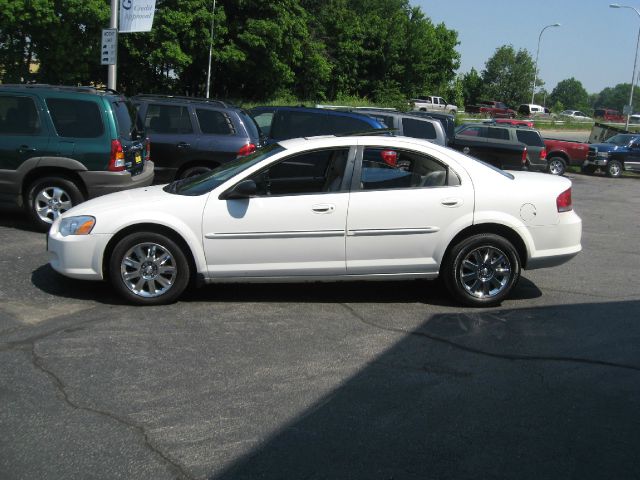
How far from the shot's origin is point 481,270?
261 inches

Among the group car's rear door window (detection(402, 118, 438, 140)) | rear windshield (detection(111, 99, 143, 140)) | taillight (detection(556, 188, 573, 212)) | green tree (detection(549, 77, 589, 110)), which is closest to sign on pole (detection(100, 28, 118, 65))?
rear windshield (detection(111, 99, 143, 140))

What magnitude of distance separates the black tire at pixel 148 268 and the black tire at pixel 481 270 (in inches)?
93.8

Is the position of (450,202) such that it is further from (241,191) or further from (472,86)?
(472,86)

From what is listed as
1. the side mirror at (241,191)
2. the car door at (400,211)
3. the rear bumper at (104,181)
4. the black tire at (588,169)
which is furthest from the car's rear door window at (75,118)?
the black tire at (588,169)

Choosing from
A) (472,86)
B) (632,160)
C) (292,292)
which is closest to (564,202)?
(292,292)

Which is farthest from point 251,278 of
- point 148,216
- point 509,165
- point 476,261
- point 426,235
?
point 509,165

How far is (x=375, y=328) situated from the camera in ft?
19.7

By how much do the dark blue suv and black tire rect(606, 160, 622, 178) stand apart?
16.7m

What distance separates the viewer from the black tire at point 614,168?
2630 cm

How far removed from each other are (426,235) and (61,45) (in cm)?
3356

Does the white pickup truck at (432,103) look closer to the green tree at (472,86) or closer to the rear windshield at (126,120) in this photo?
the green tree at (472,86)

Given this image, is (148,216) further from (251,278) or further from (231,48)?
(231,48)

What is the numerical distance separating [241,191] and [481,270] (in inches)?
90.0

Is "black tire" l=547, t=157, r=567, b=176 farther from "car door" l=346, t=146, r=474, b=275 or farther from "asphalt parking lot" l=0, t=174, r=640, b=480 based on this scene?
"car door" l=346, t=146, r=474, b=275
